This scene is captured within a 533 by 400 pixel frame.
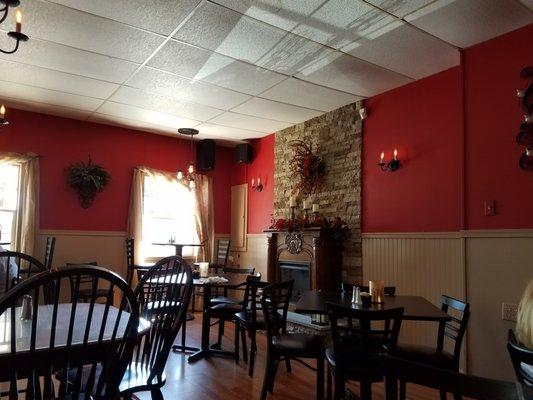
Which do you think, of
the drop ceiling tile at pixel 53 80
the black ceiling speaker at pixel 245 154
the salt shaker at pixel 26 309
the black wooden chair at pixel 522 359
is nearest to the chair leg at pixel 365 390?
the black wooden chair at pixel 522 359

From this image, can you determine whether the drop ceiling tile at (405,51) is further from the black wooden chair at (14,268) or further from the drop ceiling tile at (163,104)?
the black wooden chair at (14,268)

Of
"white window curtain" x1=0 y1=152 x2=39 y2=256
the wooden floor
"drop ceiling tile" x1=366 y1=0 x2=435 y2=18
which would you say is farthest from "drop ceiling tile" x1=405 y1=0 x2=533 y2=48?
"white window curtain" x1=0 y1=152 x2=39 y2=256

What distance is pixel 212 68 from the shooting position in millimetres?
3898

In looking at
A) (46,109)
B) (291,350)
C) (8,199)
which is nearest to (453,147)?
(291,350)

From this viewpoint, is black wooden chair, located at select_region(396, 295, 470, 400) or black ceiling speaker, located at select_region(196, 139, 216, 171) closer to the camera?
black wooden chair, located at select_region(396, 295, 470, 400)

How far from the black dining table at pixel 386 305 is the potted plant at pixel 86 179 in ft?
13.0

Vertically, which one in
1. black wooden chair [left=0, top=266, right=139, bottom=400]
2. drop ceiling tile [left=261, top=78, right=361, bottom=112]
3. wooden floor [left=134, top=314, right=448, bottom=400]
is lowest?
wooden floor [left=134, top=314, right=448, bottom=400]

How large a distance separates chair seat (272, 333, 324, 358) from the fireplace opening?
6.40 feet

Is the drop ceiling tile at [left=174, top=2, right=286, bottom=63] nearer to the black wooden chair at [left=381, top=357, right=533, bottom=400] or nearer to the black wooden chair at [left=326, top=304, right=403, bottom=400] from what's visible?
the black wooden chair at [left=326, top=304, right=403, bottom=400]

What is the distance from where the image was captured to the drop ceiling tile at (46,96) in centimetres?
454

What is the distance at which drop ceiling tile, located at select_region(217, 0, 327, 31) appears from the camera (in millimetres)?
2826

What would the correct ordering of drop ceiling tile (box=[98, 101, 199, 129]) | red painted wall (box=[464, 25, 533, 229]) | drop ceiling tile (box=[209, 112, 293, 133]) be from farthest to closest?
drop ceiling tile (box=[209, 112, 293, 133]) → drop ceiling tile (box=[98, 101, 199, 129]) → red painted wall (box=[464, 25, 533, 229])

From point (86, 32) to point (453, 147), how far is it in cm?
340

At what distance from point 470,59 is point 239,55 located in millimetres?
2070
